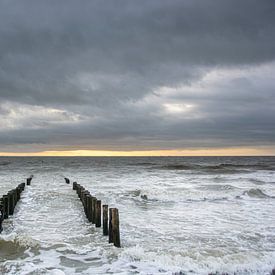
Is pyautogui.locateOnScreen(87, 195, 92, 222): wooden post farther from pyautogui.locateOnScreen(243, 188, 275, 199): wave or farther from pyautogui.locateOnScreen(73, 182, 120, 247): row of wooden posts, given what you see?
pyautogui.locateOnScreen(243, 188, 275, 199): wave

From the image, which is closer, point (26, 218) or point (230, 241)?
point (230, 241)

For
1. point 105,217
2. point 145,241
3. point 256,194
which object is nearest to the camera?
point 145,241

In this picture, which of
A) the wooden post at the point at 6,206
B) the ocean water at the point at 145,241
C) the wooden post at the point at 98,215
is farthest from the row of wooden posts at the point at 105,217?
the wooden post at the point at 6,206

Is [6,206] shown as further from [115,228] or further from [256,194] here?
[256,194]

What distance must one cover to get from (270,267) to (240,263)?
0.67 meters

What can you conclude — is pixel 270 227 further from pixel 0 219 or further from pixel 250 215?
pixel 0 219

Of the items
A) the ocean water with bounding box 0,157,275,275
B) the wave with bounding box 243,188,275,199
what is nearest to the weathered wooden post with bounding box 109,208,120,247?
the ocean water with bounding box 0,157,275,275

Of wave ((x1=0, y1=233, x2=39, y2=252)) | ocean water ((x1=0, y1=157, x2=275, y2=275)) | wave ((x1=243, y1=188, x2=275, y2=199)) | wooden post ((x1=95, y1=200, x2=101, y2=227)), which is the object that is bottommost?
Answer: wave ((x1=243, y1=188, x2=275, y2=199))

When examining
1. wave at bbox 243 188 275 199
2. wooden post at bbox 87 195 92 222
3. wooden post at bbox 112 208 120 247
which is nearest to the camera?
wooden post at bbox 112 208 120 247

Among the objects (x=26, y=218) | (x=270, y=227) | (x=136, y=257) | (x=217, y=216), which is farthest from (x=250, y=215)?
(x=26, y=218)

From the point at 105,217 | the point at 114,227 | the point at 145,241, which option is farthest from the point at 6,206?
the point at 145,241

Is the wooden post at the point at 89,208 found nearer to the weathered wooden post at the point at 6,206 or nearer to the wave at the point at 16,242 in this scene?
the wave at the point at 16,242

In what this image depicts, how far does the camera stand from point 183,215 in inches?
575

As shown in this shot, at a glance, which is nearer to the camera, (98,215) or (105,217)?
(105,217)
